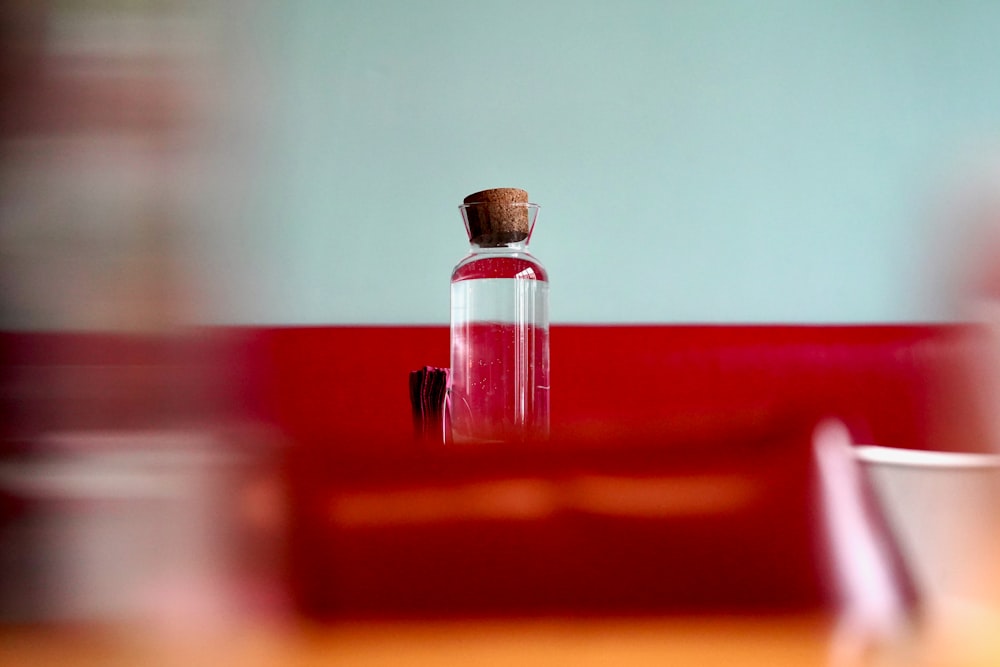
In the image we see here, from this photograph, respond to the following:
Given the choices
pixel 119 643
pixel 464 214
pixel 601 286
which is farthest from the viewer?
pixel 601 286

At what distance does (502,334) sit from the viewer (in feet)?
2.74

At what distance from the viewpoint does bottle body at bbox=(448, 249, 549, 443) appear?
2.60 feet

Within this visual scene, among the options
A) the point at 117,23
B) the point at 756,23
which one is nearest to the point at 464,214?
the point at 117,23

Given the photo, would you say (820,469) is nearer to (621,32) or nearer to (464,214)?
(464,214)

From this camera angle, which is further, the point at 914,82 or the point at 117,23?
the point at 914,82

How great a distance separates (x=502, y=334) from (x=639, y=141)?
113 cm

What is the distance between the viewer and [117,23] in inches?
8.7

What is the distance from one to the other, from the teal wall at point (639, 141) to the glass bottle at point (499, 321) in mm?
926

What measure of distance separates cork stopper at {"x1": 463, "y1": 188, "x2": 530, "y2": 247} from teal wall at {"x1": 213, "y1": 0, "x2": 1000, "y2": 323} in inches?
38.8

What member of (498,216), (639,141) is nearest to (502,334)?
(498,216)

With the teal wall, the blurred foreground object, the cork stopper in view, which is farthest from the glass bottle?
the teal wall

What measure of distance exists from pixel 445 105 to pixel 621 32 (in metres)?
0.44

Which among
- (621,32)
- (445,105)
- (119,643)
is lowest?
(119,643)

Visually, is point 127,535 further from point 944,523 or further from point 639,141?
point 639,141
